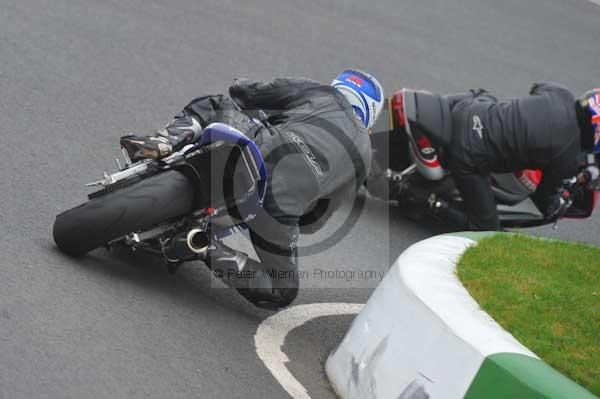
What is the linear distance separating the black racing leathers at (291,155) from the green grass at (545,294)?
852mm

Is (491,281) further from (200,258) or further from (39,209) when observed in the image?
(39,209)

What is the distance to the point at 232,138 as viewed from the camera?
498 centimetres

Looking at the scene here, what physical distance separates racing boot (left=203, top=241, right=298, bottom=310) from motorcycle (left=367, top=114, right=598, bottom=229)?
105 inches

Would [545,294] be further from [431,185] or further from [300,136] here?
[431,185]

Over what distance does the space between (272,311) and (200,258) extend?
728 mm

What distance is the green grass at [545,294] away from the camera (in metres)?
4.67

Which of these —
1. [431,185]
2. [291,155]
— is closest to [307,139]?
[291,155]

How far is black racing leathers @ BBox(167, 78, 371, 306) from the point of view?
539 cm

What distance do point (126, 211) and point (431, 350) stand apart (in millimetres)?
1626

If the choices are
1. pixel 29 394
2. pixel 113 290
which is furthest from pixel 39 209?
pixel 29 394

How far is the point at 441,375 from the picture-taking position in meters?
4.38

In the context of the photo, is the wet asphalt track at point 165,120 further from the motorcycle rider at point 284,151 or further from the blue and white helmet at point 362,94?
the blue and white helmet at point 362,94

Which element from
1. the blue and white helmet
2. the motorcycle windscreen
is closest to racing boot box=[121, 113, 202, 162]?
the blue and white helmet

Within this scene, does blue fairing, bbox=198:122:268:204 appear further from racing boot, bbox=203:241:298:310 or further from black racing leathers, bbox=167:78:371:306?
racing boot, bbox=203:241:298:310
